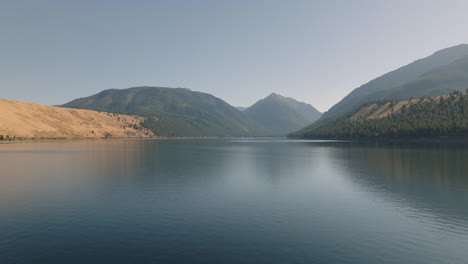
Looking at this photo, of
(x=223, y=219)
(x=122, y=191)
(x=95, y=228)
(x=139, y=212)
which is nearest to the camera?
(x=95, y=228)

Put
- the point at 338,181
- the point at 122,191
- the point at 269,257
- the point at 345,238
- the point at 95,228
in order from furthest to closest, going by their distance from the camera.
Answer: the point at 338,181 → the point at 122,191 → the point at 95,228 → the point at 345,238 → the point at 269,257

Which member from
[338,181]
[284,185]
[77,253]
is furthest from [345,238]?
[338,181]

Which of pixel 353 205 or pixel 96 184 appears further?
pixel 96 184

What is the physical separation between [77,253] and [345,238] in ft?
90.2

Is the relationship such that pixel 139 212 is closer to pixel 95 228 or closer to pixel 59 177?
pixel 95 228

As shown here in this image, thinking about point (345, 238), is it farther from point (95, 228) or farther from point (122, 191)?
point (122, 191)

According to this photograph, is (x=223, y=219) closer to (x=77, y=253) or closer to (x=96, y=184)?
(x=77, y=253)

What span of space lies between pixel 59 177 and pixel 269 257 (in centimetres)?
6430

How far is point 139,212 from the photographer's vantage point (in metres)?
40.5

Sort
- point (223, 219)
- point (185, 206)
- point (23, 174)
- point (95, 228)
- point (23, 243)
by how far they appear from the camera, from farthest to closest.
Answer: point (23, 174) → point (185, 206) → point (223, 219) → point (95, 228) → point (23, 243)

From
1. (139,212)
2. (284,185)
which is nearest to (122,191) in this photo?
(139,212)

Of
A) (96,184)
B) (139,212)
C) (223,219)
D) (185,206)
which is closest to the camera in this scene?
(223,219)

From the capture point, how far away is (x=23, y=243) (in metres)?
28.6

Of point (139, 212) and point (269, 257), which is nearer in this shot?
point (269, 257)
